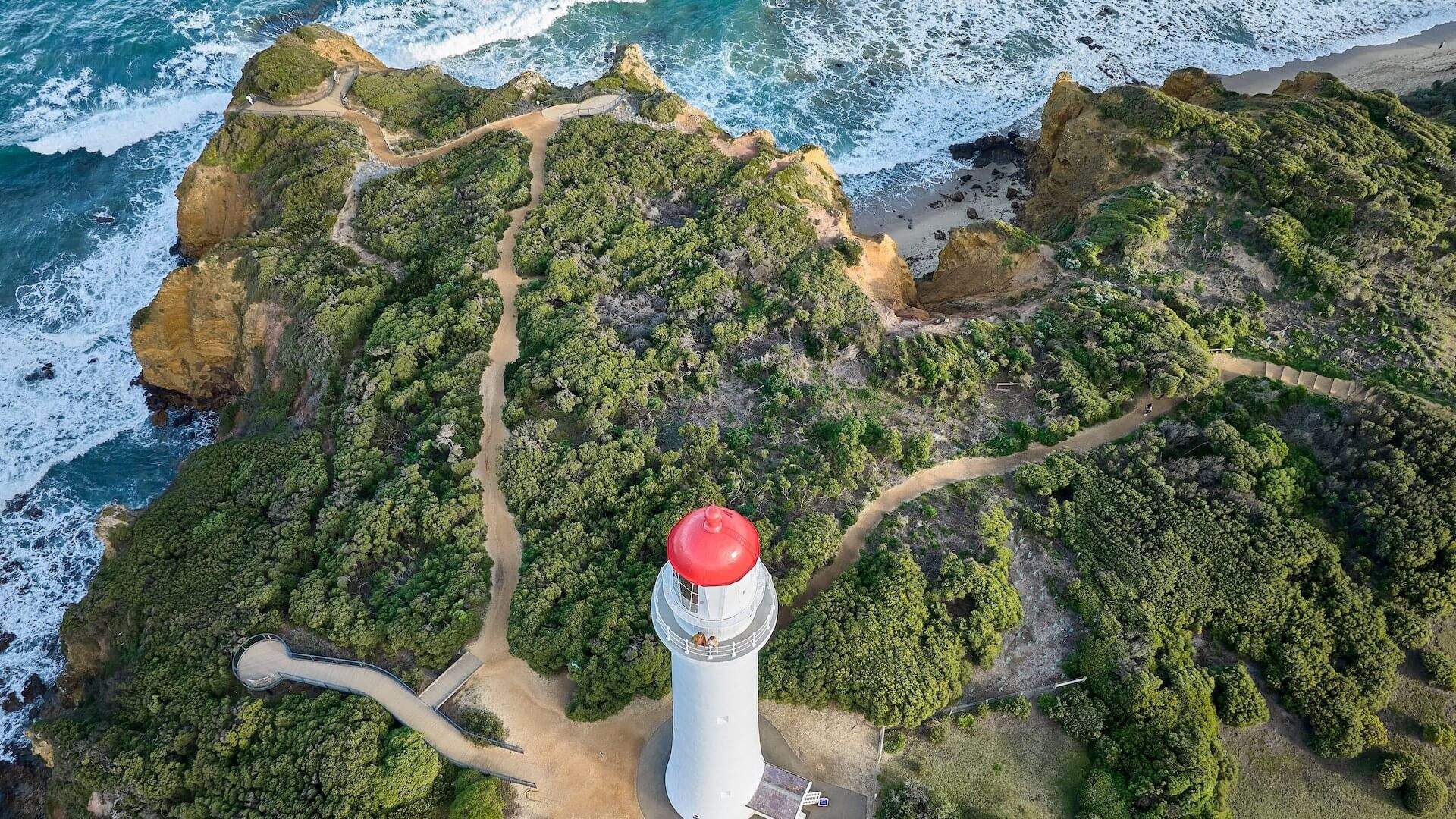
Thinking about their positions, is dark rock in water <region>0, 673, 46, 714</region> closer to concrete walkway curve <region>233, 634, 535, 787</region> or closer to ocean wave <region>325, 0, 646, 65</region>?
concrete walkway curve <region>233, 634, 535, 787</region>

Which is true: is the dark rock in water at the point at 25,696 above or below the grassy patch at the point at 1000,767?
below

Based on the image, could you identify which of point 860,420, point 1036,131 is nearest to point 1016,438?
point 860,420

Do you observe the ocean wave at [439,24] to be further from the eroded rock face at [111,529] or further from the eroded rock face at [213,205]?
the eroded rock face at [111,529]

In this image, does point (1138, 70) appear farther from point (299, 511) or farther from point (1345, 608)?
point (299, 511)

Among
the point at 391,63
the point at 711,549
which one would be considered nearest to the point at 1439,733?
the point at 711,549

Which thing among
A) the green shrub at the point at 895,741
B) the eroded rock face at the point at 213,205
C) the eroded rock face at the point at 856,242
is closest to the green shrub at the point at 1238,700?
the green shrub at the point at 895,741

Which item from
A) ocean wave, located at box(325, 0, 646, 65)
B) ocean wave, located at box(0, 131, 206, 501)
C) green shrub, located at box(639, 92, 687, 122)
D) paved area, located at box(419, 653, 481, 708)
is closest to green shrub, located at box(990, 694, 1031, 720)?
paved area, located at box(419, 653, 481, 708)
